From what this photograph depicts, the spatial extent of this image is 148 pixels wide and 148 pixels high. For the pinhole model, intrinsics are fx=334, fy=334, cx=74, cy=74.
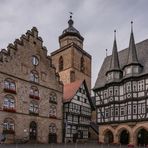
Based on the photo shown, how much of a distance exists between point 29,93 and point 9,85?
12.0ft

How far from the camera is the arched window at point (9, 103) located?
4049 centimetres

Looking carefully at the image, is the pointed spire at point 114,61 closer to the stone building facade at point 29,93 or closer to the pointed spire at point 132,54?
the pointed spire at point 132,54

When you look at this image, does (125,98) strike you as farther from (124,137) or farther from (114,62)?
(124,137)

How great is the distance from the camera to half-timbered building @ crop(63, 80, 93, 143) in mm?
50031

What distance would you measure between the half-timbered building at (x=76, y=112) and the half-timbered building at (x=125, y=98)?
3.04 metres

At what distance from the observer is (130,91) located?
4466 centimetres

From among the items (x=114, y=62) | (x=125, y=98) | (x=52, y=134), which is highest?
(x=114, y=62)

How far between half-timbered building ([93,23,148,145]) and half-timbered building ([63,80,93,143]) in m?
3.04

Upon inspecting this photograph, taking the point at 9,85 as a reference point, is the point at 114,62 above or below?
above

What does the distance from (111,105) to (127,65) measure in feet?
19.9

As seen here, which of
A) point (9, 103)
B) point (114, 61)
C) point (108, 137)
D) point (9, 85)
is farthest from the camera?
point (108, 137)

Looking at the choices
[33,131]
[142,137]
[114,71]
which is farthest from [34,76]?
[142,137]

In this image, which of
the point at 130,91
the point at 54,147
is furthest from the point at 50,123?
the point at 54,147

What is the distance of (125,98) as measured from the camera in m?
45.2
